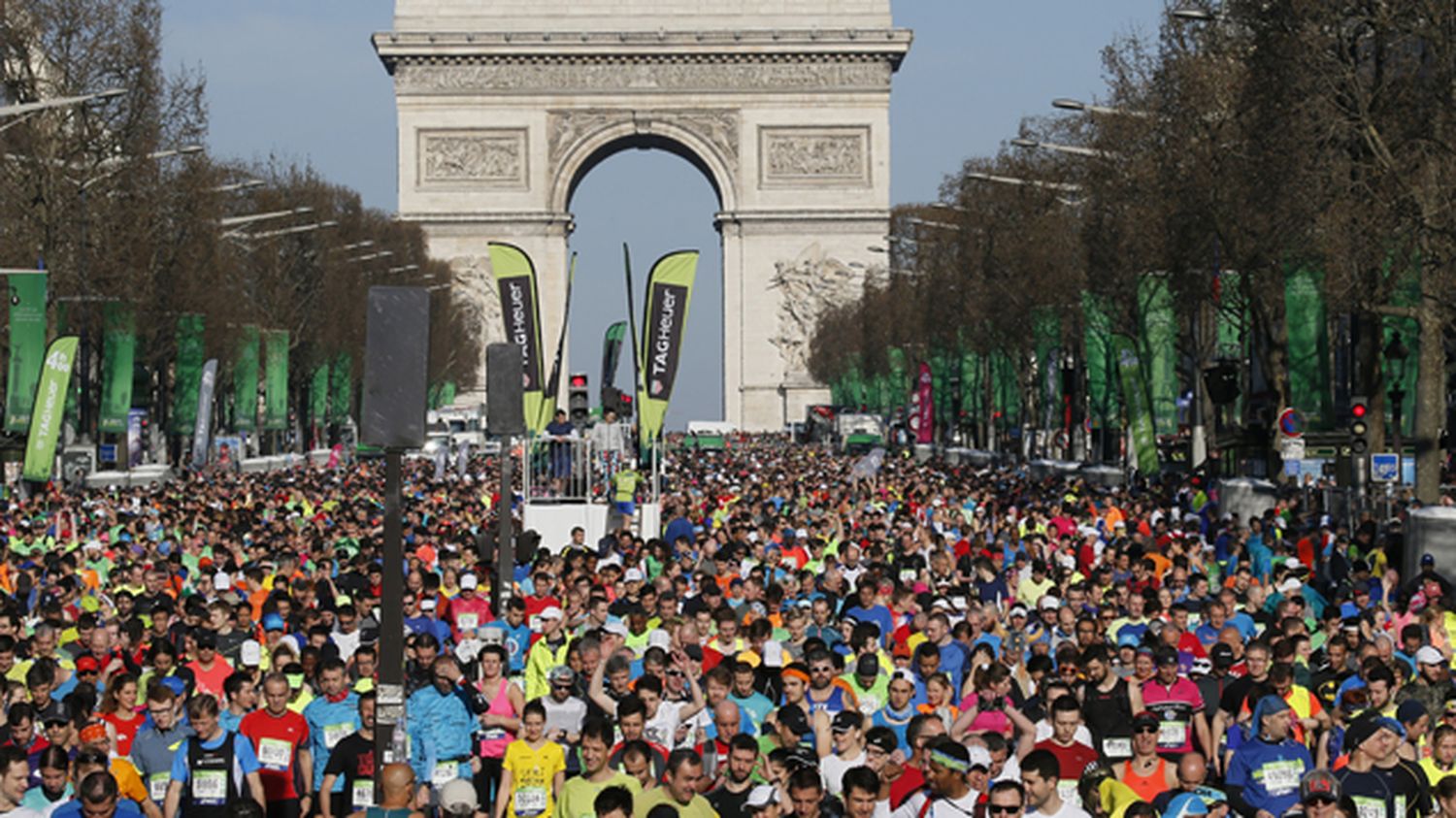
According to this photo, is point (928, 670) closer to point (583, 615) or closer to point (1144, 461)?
point (583, 615)

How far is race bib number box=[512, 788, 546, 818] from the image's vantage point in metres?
14.0

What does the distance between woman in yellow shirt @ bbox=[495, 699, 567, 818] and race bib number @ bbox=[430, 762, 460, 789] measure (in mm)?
1099

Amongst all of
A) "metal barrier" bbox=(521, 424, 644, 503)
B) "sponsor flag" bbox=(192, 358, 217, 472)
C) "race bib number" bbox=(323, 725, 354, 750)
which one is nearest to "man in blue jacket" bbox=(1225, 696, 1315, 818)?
"race bib number" bbox=(323, 725, 354, 750)

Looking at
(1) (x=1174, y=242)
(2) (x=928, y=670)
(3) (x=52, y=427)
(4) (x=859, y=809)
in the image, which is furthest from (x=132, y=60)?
(4) (x=859, y=809)

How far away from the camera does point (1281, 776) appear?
14180 mm

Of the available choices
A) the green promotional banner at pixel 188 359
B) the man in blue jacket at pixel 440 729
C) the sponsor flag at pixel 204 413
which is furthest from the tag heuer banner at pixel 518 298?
the green promotional banner at pixel 188 359

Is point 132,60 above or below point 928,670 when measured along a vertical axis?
above

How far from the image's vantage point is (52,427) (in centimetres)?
3978

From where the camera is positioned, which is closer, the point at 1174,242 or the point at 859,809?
the point at 859,809

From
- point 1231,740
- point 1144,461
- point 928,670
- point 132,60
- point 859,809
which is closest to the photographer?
point 859,809

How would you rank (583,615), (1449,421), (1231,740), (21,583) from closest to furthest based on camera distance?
(1231,740) < (583,615) < (21,583) < (1449,421)

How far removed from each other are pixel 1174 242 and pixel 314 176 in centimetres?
4751

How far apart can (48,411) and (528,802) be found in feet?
88.9

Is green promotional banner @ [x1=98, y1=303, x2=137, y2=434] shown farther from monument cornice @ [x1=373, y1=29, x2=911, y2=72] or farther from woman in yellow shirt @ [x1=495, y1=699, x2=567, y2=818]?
monument cornice @ [x1=373, y1=29, x2=911, y2=72]
